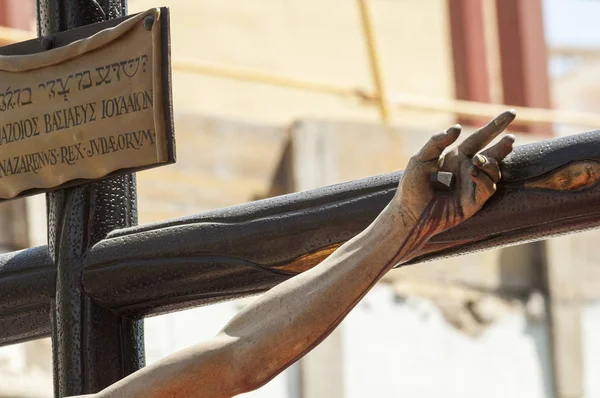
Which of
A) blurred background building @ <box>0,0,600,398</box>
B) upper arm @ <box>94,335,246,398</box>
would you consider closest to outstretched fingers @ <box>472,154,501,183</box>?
upper arm @ <box>94,335,246,398</box>

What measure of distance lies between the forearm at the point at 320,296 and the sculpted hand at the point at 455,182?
1 cm

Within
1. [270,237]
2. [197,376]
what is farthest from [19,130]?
[197,376]

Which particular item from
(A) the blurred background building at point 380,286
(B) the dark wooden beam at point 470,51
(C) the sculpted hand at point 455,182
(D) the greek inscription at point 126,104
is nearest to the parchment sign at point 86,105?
(D) the greek inscription at point 126,104

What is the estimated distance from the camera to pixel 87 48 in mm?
2898

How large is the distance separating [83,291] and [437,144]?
681 millimetres

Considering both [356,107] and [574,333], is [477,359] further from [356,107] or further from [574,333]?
[356,107]

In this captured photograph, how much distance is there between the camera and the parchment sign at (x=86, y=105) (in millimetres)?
2840

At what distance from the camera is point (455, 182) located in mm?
2482

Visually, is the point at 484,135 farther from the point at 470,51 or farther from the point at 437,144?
the point at 470,51

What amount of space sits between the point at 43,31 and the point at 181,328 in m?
3.80

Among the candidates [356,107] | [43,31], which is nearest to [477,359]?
[356,107]

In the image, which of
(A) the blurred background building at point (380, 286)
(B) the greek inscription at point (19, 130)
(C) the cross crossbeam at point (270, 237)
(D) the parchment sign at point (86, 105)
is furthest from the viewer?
Result: (A) the blurred background building at point (380, 286)

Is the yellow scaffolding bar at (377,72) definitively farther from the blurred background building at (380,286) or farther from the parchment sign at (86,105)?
the parchment sign at (86,105)

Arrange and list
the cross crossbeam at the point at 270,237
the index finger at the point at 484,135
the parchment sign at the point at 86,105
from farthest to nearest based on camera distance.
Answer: the parchment sign at the point at 86,105 < the cross crossbeam at the point at 270,237 < the index finger at the point at 484,135
